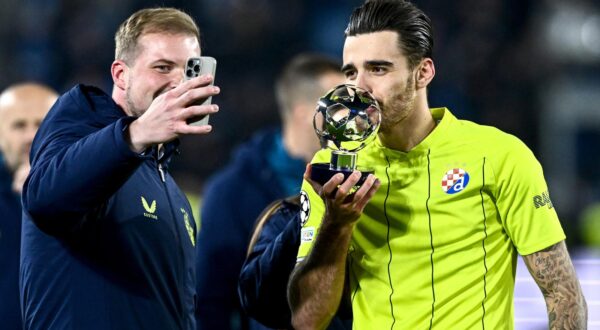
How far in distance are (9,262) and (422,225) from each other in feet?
7.28

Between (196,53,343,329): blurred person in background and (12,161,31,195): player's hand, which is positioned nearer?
(12,161,31,195): player's hand

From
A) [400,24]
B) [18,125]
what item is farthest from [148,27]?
[18,125]

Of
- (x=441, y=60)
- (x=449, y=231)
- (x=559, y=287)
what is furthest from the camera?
(x=441, y=60)

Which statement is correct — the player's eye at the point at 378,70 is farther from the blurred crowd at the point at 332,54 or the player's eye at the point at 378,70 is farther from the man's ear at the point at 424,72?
the blurred crowd at the point at 332,54

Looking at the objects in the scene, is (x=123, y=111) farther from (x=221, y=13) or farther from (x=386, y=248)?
(x=221, y=13)

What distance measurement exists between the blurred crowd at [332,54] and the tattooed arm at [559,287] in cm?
589

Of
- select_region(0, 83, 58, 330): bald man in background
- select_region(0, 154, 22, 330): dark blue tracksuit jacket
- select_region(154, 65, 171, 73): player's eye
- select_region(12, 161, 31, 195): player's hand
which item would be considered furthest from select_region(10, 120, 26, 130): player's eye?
select_region(154, 65, 171, 73): player's eye

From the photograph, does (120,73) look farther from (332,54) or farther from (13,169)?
(332,54)

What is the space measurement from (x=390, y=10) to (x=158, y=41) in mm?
768

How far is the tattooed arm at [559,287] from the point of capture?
3.18 m

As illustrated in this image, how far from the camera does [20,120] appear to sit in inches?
213

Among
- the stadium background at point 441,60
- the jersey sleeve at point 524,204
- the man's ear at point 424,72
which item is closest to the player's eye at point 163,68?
the man's ear at point 424,72

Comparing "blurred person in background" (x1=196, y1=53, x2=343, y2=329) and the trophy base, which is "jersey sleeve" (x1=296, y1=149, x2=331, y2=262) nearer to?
the trophy base

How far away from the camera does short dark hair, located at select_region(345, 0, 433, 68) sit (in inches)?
133
